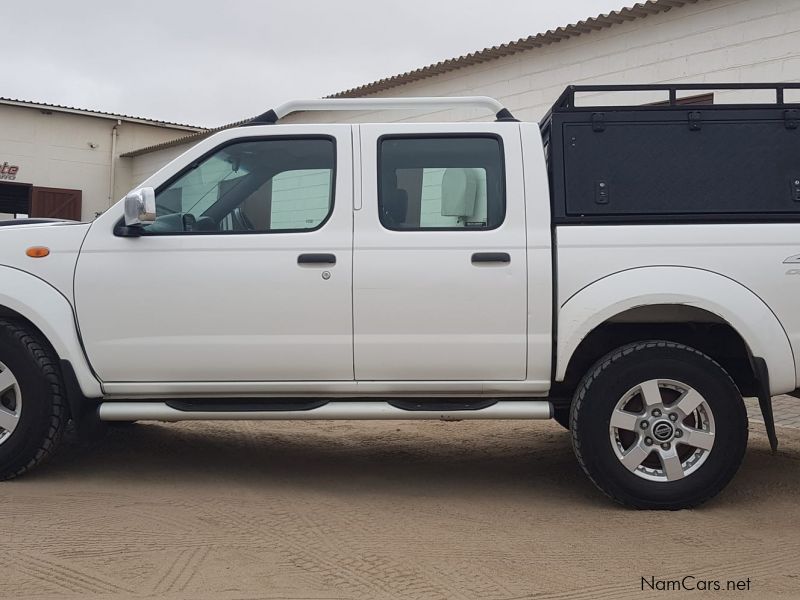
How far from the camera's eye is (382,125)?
15.0 feet

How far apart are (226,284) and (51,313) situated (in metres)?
0.93

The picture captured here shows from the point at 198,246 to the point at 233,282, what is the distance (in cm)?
28

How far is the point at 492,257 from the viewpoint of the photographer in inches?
169

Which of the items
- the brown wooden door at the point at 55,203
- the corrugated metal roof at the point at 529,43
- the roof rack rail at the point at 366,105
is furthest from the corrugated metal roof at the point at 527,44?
the brown wooden door at the point at 55,203

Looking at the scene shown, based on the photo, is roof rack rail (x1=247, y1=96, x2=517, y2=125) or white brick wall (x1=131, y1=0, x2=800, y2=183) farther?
white brick wall (x1=131, y1=0, x2=800, y2=183)

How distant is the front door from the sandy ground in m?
0.70

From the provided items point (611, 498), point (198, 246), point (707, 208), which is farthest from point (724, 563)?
point (198, 246)

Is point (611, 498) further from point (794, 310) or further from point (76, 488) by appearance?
point (76, 488)

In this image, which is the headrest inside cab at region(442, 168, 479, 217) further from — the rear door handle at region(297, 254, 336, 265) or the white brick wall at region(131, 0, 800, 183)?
the white brick wall at region(131, 0, 800, 183)

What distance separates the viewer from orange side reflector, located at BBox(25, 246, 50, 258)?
4504 mm

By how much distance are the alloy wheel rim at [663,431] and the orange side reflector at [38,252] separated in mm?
3033

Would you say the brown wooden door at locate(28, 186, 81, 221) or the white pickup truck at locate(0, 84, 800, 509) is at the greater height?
the brown wooden door at locate(28, 186, 81, 221)

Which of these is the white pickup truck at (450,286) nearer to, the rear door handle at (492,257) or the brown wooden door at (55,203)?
the rear door handle at (492,257)

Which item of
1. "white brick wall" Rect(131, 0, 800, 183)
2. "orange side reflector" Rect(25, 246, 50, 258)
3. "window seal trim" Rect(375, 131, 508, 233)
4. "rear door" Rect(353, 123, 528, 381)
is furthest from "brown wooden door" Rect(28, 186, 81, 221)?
"rear door" Rect(353, 123, 528, 381)
